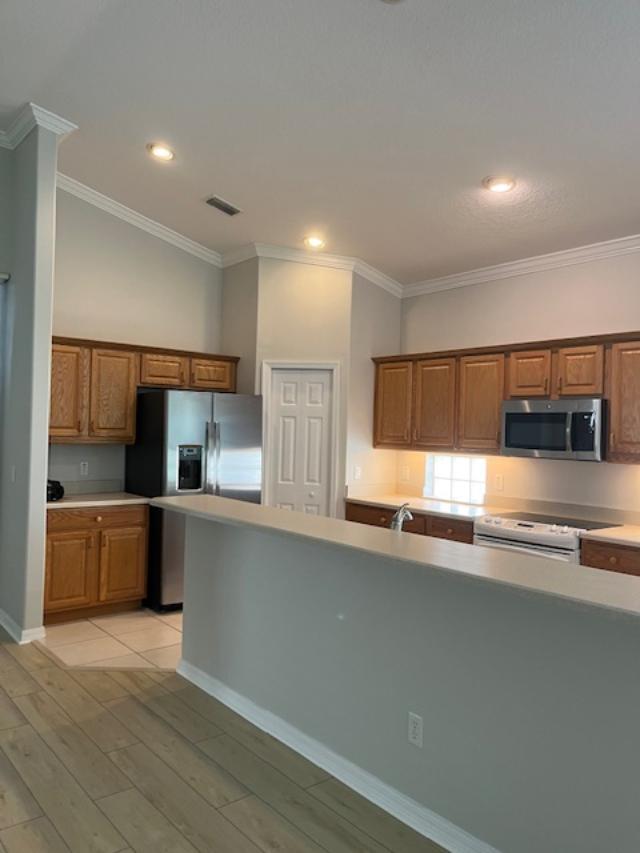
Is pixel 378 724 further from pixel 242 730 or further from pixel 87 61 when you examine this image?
pixel 87 61

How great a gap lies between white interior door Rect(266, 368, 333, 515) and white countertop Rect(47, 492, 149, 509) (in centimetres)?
122

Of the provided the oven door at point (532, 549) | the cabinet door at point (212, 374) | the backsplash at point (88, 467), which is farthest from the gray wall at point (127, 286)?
the oven door at point (532, 549)

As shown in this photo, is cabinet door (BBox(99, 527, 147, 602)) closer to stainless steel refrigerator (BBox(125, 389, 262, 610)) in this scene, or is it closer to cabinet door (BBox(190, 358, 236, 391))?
stainless steel refrigerator (BBox(125, 389, 262, 610))

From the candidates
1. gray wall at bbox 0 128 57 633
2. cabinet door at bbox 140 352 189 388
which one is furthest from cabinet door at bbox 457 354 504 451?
gray wall at bbox 0 128 57 633

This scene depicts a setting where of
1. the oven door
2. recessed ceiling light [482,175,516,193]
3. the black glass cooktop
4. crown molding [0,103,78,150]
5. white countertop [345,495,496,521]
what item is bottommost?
the oven door

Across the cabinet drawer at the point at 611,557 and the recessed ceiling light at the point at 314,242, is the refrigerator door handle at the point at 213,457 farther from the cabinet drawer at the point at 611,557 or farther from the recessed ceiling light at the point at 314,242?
the cabinet drawer at the point at 611,557

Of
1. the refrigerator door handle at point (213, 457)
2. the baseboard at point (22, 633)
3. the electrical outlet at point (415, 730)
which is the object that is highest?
the refrigerator door handle at point (213, 457)

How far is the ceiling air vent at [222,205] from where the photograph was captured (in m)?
4.86

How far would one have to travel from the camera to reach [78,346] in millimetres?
4895

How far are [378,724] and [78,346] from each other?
12.1ft

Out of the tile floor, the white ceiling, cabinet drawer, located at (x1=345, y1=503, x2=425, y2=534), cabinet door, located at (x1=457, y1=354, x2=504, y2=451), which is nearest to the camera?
the white ceiling

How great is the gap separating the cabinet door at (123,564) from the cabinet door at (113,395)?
79cm

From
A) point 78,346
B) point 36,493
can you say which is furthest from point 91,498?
point 78,346

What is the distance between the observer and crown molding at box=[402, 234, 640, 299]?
177 inches
